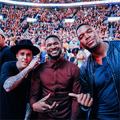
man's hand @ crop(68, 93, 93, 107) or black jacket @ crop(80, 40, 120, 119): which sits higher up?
black jacket @ crop(80, 40, 120, 119)

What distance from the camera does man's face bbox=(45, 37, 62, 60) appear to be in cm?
156

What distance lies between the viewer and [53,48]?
1.55m

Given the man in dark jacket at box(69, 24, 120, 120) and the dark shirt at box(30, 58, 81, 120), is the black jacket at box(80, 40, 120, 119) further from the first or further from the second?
the dark shirt at box(30, 58, 81, 120)

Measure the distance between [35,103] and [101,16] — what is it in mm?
18717

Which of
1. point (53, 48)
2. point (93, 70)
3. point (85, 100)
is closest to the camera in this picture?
point (85, 100)

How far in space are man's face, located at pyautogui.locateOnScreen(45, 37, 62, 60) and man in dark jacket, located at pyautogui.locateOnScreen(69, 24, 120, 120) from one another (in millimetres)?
388

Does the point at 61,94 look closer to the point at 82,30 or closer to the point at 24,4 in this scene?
the point at 82,30

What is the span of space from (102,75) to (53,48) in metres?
0.81

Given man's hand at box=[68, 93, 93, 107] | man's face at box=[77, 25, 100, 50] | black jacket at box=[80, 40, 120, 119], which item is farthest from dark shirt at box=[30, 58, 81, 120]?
man's face at box=[77, 25, 100, 50]

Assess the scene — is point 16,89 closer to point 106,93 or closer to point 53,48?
point 53,48

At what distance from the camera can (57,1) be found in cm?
2412

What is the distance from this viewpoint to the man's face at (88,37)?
4.32ft

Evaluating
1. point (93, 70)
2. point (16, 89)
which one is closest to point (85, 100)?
point (93, 70)

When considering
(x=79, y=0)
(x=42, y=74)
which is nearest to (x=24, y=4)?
(x=79, y=0)
